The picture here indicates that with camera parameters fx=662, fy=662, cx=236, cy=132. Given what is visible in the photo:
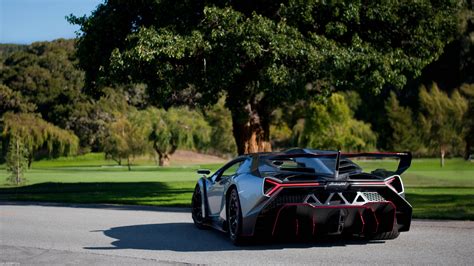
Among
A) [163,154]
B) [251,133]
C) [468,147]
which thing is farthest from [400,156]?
[163,154]

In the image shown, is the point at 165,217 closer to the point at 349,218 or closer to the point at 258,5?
the point at 349,218

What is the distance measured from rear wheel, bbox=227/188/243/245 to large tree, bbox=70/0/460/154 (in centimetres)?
891

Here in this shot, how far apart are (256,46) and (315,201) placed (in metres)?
9.89

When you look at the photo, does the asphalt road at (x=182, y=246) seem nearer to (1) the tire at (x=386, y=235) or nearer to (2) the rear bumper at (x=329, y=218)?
(1) the tire at (x=386, y=235)

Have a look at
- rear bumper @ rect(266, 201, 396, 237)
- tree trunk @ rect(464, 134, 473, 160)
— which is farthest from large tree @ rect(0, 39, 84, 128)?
rear bumper @ rect(266, 201, 396, 237)

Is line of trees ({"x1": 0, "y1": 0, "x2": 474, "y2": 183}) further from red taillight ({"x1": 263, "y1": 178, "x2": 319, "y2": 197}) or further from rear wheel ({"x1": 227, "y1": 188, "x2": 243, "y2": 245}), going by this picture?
red taillight ({"x1": 263, "y1": 178, "x2": 319, "y2": 197})

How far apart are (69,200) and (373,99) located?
2217 inches

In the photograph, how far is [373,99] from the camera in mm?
71750

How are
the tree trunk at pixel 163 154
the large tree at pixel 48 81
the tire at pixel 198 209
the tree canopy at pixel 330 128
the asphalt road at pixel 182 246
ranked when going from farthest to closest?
the large tree at pixel 48 81, the tree canopy at pixel 330 128, the tree trunk at pixel 163 154, the tire at pixel 198 209, the asphalt road at pixel 182 246

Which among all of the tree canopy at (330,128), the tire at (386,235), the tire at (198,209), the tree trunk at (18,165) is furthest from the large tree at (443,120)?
the tire at (386,235)

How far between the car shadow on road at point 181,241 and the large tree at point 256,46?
25.1 ft

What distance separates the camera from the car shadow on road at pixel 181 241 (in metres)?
8.59

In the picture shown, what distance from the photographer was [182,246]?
8773mm

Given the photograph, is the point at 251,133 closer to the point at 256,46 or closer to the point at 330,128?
the point at 256,46
